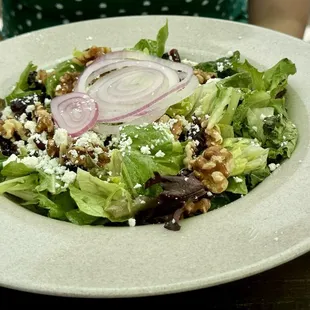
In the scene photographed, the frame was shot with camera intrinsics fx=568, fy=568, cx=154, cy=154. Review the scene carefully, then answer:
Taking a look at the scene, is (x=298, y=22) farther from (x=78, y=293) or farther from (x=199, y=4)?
(x=78, y=293)

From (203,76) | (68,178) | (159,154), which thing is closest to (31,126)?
(68,178)

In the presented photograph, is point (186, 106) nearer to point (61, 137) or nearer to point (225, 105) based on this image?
point (225, 105)

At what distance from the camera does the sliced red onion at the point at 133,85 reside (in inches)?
57.9

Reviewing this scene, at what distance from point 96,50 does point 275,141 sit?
0.66m

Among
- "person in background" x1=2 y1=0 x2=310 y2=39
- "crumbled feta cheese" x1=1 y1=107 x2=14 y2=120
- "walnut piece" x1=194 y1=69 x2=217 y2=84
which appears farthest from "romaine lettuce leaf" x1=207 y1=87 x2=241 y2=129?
"person in background" x1=2 y1=0 x2=310 y2=39

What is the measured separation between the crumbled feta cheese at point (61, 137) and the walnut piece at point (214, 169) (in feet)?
1.05

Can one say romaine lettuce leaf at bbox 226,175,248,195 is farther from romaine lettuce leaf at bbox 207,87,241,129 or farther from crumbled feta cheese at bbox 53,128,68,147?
crumbled feta cheese at bbox 53,128,68,147

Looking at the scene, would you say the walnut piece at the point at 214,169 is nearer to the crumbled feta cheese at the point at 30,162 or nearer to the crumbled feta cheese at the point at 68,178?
the crumbled feta cheese at the point at 68,178

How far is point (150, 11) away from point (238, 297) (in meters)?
1.35

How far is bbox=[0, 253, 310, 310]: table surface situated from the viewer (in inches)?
47.4

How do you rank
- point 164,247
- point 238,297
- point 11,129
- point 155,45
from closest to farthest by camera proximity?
point 164,247, point 238,297, point 11,129, point 155,45

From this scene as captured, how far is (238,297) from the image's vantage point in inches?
48.0

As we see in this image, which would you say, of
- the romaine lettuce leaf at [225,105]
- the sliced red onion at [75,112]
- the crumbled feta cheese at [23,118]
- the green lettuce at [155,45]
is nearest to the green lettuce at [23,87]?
the crumbled feta cheese at [23,118]

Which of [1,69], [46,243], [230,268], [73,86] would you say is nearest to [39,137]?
[73,86]
